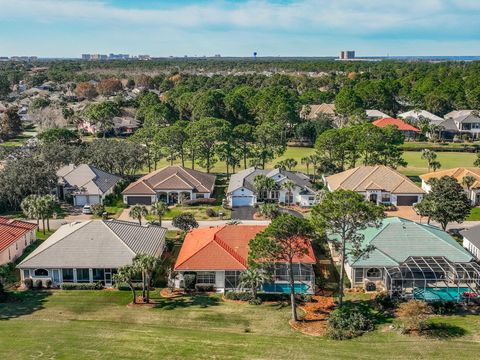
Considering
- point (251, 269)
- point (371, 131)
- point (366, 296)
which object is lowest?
point (366, 296)

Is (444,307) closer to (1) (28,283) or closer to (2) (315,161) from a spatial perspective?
(1) (28,283)

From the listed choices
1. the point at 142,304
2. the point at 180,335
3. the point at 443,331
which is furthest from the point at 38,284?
the point at 443,331

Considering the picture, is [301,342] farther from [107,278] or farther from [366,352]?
[107,278]

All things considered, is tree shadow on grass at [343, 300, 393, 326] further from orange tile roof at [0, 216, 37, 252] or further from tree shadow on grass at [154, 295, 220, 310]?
orange tile roof at [0, 216, 37, 252]

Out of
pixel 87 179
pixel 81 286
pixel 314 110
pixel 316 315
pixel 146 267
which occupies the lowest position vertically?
pixel 316 315

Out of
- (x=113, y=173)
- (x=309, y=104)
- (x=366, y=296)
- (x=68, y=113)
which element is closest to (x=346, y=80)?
(x=309, y=104)

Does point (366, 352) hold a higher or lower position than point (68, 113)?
lower

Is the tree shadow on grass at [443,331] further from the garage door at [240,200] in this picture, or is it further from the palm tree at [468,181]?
the palm tree at [468,181]
